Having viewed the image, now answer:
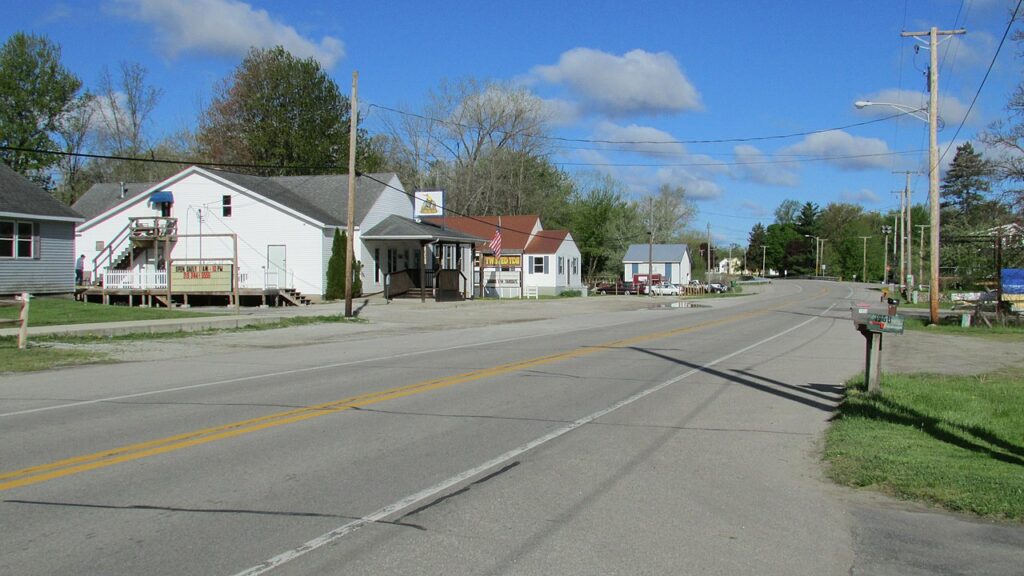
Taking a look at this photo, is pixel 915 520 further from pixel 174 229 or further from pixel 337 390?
pixel 174 229

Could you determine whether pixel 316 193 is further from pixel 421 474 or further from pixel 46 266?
pixel 421 474

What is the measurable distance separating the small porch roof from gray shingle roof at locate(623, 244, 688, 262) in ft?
172

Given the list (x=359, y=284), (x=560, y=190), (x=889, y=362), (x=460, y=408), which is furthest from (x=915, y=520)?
(x=560, y=190)

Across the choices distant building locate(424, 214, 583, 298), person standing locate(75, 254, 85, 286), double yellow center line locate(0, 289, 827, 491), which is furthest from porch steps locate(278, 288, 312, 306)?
distant building locate(424, 214, 583, 298)

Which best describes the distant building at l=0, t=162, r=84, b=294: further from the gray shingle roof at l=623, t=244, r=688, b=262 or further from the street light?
the gray shingle roof at l=623, t=244, r=688, b=262

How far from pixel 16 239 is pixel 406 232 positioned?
54.9ft

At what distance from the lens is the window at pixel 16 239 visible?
3038 cm

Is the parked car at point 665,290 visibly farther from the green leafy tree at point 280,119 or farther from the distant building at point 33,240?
the distant building at point 33,240

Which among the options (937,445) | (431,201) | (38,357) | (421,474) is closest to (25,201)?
(38,357)

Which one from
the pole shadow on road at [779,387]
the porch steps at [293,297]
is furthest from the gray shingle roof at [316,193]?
the pole shadow on road at [779,387]

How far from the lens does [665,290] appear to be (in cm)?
7644

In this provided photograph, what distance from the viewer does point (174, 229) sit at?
38.9 meters

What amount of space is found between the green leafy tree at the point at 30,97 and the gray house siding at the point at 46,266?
97.3 ft

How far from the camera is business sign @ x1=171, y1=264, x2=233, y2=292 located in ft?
112
